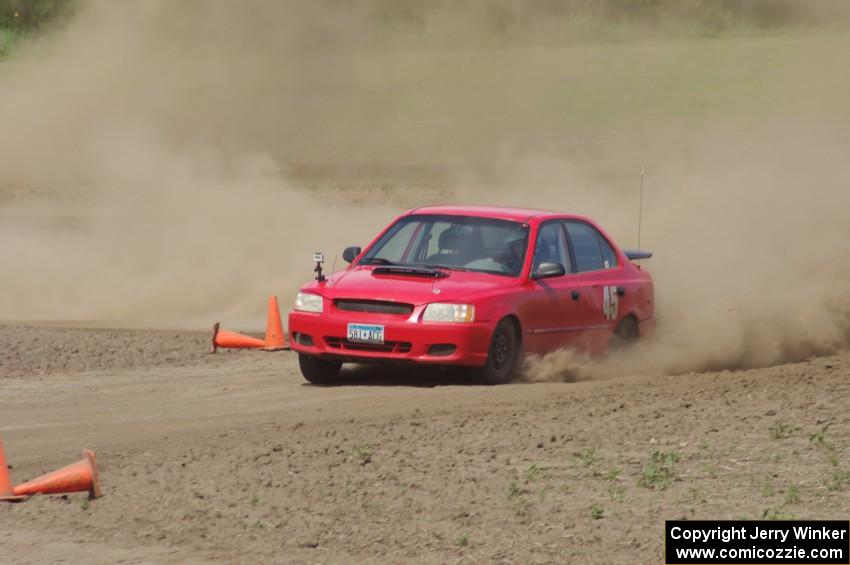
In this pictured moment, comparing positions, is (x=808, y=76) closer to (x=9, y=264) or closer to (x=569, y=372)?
(x=9, y=264)

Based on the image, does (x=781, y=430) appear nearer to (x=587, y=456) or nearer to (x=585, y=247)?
(x=587, y=456)

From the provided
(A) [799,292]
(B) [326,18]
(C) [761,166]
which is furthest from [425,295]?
(B) [326,18]

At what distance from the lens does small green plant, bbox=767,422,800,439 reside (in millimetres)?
9789

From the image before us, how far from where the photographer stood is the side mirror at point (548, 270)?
13.2 meters

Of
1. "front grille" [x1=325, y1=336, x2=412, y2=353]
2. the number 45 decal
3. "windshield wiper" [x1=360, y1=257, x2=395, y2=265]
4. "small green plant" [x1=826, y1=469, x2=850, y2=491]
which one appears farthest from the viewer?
the number 45 decal

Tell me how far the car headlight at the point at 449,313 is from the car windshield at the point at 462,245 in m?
0.83

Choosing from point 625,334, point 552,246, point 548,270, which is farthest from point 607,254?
point 548,270

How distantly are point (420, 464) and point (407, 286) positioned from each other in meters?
3.89

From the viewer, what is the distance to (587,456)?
9266 mm

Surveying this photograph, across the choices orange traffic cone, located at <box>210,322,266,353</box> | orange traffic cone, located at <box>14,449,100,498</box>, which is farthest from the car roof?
orange traffic cone, located at <box>14,449,100,498</box>

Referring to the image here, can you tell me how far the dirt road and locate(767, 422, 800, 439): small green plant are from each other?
2 centimetres

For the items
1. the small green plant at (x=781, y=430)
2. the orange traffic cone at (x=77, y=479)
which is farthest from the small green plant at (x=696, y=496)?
the orange traffic cone at (x=77, y=479)

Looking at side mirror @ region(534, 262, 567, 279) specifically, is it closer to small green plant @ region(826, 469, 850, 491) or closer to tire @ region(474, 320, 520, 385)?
tire @ region(474, 320, 520, 385)

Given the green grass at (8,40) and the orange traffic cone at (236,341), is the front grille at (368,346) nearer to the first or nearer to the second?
the orange traffic cone at (236,341)
